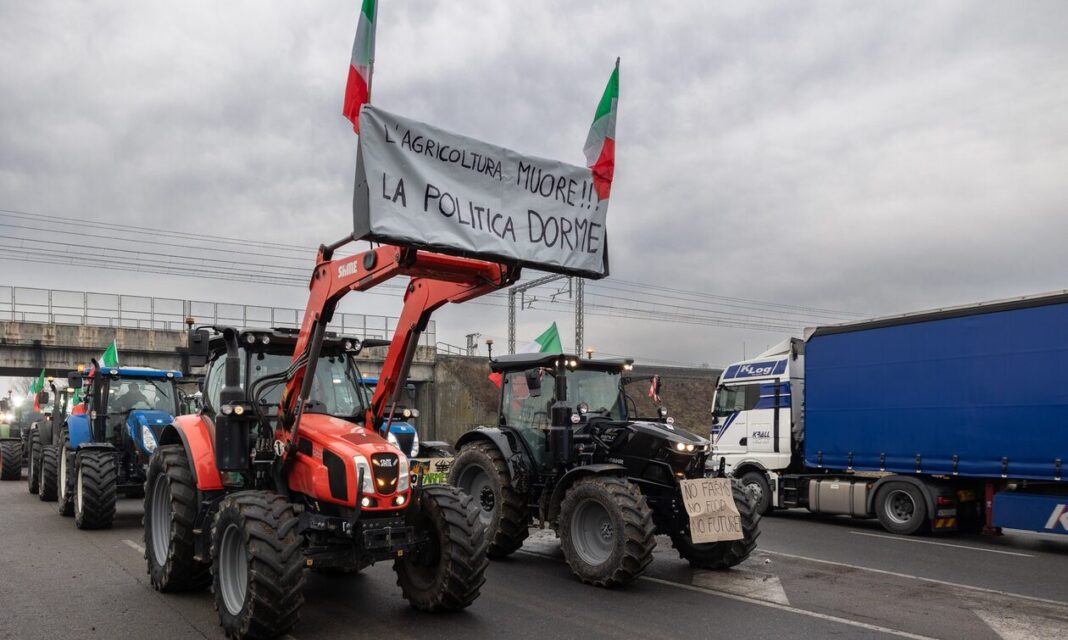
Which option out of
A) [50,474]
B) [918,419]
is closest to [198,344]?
[50,474]

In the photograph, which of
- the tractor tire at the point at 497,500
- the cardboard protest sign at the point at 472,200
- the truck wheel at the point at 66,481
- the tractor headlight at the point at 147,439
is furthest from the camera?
the truck wheel at the point at 66,481

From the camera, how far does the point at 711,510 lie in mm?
8453

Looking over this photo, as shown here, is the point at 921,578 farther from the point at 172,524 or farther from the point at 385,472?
the point at 172,524

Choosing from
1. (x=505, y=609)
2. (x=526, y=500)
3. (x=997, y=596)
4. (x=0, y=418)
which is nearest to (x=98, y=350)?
(x=0, y=418)

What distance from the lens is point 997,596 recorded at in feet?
25.8

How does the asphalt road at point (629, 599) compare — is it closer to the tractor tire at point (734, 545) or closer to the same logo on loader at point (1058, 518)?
the tractor tire at point (734, 545)

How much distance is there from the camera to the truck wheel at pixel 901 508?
40.1 ft

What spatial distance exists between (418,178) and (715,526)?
5.07 meters

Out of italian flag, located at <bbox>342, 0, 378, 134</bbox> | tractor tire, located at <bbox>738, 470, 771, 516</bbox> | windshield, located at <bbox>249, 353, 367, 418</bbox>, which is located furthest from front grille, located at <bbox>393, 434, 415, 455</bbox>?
italian flag, located at <bbox>342, 0, 378, 134</bbox>

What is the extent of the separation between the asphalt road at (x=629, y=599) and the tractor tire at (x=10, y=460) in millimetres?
12009

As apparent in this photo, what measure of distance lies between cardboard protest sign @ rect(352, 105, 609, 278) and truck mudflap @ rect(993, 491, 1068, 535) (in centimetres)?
820

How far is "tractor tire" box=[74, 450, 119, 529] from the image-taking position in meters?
11.1

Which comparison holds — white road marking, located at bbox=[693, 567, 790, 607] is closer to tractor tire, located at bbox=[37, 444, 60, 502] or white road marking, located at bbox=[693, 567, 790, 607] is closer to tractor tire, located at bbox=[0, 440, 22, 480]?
tractor tire, located at bbox=[37, 444, 60, 502]

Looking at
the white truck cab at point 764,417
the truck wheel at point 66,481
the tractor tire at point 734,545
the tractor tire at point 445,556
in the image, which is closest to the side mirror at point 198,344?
the tractor tire at point 445,556
